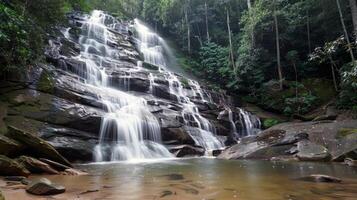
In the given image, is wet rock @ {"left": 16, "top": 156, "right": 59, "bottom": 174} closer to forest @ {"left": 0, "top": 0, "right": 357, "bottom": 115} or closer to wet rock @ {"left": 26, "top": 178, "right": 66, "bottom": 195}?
wet rock @ {"left": 26, "top": 178, "right": 66, "bottom": 195}

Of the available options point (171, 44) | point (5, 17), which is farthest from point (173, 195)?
point (171, 44)

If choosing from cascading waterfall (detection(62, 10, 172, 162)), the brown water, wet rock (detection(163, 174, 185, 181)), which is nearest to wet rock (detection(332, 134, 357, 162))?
the brown water

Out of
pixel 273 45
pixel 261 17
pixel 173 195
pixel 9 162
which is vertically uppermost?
pixel 261 17

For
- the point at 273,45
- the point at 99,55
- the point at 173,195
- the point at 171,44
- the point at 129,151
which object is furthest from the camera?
the point at 171,44

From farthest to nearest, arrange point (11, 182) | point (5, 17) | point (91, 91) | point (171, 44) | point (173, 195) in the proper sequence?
point (171, 44)
point (91, 91)
point (5, 17)
point (11, 182)
point (173, 195)

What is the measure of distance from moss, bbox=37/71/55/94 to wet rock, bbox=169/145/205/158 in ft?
18.8

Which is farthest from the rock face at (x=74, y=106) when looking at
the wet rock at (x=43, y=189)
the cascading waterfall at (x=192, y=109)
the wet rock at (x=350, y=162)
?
the wet rock at (x=350, y=162)

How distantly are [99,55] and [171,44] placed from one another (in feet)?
43.7

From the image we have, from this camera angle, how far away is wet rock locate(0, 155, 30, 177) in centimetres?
633

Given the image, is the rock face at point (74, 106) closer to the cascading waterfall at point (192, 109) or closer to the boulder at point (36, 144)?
the boulder at point (36, 144)

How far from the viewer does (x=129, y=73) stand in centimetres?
1872

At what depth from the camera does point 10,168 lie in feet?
21.1

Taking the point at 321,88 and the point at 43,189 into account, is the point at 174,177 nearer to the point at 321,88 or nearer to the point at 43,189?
the point at 43,189

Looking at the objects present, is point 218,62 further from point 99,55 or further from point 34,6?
point 34,6
